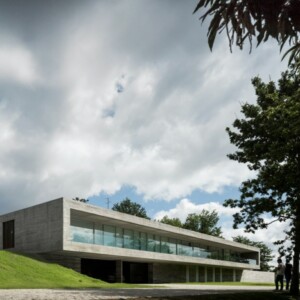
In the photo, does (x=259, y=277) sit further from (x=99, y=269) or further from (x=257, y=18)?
(x=257, y=18)

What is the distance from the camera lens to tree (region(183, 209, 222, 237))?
81438mm

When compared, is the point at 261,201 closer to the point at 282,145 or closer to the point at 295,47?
the point at 282,145

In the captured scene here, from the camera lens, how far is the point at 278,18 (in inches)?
253

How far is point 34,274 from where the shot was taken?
80.5 ft

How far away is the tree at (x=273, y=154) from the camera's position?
792 inches

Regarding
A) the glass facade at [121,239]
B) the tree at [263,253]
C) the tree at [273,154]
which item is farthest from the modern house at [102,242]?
the tree at [263,253]

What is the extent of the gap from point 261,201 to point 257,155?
2.33 metres

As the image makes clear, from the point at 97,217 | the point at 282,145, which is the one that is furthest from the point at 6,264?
the point at 282,145

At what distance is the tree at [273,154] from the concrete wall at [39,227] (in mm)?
11869

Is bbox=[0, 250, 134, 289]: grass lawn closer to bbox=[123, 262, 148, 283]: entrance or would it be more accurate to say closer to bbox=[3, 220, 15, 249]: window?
bbox=[3, 220, 15, 249]: window

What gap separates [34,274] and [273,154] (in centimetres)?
1395

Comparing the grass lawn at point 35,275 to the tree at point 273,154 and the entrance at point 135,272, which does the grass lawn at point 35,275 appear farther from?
the entrance at point 135,272

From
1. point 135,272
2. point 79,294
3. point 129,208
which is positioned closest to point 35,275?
point 79,294

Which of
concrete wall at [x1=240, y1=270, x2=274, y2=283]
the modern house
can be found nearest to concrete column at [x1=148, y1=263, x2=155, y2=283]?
the modern house
